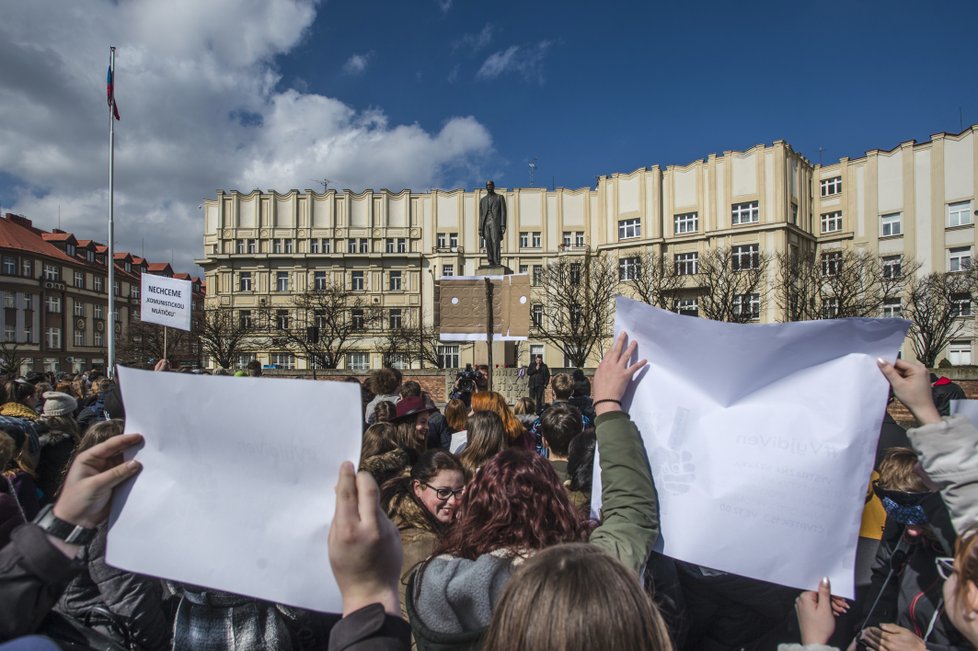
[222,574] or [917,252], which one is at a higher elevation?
[917,252]

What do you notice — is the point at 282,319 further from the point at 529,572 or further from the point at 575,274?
the point at 529,572

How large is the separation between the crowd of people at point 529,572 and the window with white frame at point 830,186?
44.2 metres

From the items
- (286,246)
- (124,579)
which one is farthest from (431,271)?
(124,579)

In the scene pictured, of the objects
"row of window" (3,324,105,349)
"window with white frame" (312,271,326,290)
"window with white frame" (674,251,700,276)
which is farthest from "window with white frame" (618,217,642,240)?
"row of window" (3,324,105,349)

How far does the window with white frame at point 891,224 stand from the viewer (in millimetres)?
35906

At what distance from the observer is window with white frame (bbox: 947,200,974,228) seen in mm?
33594

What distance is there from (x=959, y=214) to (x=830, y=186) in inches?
304

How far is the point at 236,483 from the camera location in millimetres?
1457

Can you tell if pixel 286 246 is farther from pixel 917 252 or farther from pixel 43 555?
pixel 43 555

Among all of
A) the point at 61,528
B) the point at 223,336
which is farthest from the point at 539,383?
the point at 223,336

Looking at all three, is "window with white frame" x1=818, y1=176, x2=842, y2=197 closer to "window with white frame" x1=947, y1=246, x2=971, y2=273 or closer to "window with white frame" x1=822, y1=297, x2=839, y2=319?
"window with white frame" x1=947, y1=246, x2=971, y2=273

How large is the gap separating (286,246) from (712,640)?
51.1m

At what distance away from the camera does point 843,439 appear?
1575mm

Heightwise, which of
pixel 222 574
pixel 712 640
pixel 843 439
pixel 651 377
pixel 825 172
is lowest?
pixel 712 640
